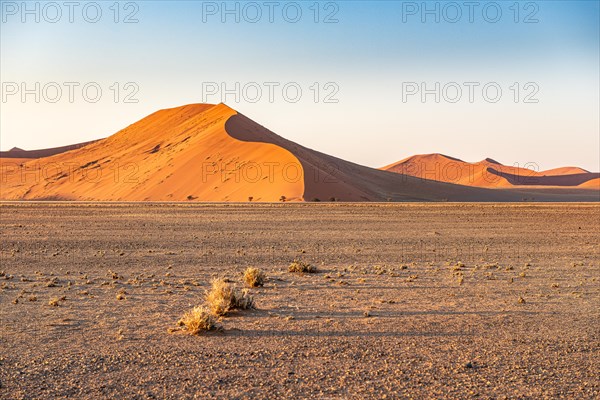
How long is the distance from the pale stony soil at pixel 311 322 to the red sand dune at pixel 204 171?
41.8 meters

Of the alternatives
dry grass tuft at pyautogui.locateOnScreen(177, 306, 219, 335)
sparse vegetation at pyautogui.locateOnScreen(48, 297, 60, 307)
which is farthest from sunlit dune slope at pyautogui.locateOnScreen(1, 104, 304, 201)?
dry grass tuft at pyautogui.locateOnScreen(177, 306, 219, 335)

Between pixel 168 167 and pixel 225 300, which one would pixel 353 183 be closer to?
pixel 168 167

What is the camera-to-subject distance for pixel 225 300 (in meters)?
12.2

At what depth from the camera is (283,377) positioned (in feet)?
26.7

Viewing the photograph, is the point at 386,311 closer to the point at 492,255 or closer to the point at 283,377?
the point at 283,377

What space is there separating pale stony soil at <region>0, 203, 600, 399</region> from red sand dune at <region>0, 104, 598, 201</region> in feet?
137

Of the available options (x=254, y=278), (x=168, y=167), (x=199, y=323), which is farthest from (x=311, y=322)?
(x=168, y=167)

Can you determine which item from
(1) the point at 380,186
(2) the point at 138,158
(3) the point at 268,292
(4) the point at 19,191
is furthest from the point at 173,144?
(3) the point at 268,292

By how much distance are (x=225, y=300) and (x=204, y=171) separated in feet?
229

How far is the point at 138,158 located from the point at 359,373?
311 feet

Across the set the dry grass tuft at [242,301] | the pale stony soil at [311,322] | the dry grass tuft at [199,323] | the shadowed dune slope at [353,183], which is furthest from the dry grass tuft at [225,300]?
the shadowed dune slope at [353,183]

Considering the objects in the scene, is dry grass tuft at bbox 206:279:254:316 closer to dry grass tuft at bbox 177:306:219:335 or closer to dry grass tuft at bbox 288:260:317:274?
dry grass tuft at bbox 177:306:219:335

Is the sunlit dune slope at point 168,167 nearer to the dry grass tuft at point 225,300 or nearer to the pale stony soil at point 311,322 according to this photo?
the pale stony soil at point 311,322

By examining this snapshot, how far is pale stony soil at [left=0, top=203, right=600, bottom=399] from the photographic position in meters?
7.95
